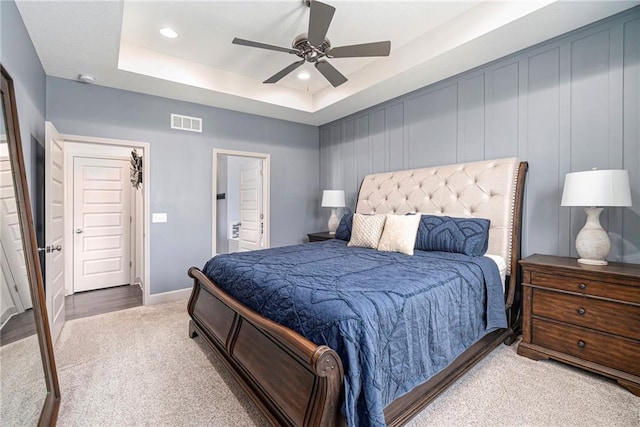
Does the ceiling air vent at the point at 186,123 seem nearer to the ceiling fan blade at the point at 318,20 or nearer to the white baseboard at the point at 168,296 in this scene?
the white baseboard at the point at 168,296

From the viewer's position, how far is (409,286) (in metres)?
1.71

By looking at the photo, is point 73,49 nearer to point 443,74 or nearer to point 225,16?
point 225,16

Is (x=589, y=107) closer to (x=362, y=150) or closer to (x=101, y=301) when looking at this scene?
(x=362, y=150)

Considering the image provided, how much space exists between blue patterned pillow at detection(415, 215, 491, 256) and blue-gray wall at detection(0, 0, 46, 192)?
132 inches

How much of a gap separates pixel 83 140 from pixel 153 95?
0.98m

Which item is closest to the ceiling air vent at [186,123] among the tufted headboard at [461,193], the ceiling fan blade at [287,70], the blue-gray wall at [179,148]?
the blue-gray wall at [179,148]

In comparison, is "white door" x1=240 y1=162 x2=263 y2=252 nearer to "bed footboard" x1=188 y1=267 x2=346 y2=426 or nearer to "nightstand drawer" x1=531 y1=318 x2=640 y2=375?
"bed footboard" x1=188 y1=267 x2=346 y2=426

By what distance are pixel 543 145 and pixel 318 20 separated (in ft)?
7.47

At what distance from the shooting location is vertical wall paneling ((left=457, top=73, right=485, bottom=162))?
310cm

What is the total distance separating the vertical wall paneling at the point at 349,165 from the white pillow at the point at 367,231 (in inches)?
52.1

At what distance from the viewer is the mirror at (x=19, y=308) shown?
4.46ft

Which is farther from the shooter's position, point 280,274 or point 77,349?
point 77,349

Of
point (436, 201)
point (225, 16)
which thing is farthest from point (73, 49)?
point (436, 201)

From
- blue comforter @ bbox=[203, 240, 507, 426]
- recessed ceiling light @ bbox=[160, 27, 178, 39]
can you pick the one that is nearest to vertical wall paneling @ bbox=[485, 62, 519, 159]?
blue comforter @ bbox=[203, 240, 507, 426]
